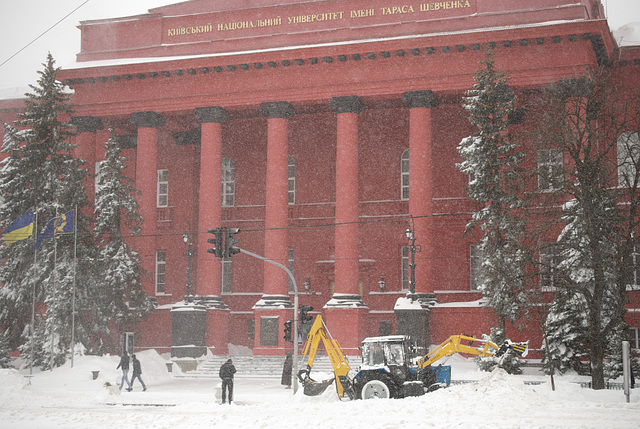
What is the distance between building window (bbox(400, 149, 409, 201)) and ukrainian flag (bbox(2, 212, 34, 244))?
18862 mm

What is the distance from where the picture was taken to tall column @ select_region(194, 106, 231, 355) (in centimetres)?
4278

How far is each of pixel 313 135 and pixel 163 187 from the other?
31.7ft

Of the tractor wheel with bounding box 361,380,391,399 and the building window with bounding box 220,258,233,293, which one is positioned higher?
the building window with bounding box 220,258,233,293

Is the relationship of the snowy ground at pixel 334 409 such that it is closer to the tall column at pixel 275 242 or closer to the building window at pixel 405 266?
the tall column at pixel 275 242

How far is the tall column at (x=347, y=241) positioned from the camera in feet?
132

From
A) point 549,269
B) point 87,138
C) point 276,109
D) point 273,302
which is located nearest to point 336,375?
point 549,269

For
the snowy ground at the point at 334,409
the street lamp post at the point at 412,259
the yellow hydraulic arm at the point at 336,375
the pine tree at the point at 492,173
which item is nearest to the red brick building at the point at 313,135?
the street lamp post at the point at 412,259

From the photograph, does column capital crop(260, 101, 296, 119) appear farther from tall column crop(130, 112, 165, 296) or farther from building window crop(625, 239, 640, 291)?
building window crop(625, 239, 640, 291)

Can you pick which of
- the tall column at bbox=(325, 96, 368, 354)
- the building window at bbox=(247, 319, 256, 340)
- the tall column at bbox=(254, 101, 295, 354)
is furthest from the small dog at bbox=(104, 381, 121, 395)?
the building window at bbox=(247, 319, 256, 340)

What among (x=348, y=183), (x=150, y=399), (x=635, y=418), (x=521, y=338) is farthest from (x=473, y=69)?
(x=635, y=418)

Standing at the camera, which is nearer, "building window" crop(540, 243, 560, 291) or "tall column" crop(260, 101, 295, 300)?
"building window" crop(540, 243, 560, 291)

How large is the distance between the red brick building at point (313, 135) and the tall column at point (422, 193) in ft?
0.22

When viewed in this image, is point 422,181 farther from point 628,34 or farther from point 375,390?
point 375,390

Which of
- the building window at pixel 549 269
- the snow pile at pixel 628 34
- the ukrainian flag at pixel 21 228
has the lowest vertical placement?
the building window at pixel 549 269
